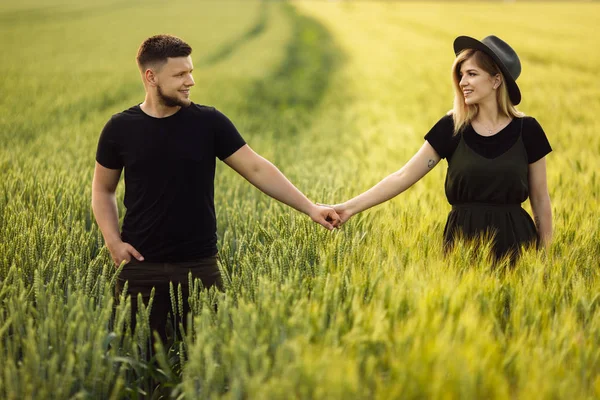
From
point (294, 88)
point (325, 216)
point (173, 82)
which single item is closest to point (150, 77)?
point (173, 82)

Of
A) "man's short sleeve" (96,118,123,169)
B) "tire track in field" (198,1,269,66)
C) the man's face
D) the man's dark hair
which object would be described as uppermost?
"tire track in field" (198,1,269,66)

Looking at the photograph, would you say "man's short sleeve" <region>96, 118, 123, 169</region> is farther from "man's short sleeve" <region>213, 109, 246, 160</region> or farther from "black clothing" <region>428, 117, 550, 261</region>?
"black clothing" <region>428, 117, 550, 261</region>

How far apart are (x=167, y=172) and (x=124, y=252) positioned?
419mm

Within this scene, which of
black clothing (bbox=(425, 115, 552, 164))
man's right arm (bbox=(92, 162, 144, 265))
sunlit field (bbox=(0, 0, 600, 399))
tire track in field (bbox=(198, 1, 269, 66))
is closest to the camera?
sunlit field (bbox=(0, 0, 600, 399))

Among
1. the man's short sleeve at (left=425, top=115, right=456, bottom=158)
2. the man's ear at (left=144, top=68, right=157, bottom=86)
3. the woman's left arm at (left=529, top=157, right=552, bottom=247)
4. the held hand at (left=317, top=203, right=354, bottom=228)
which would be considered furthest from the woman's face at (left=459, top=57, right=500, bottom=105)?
the man's ear at (left=144, top=68, right=157, bottom=86)

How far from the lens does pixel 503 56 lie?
2.98m

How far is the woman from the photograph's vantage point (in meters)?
2.94

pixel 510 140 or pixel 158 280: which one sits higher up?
pixel 510 140

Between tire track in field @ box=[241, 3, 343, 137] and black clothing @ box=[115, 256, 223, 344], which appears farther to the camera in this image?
tire track in field @ box=[241, 3, 343, 137]

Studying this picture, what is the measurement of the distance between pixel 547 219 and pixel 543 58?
1561 centimetres

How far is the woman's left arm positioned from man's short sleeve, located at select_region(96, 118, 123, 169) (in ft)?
6.29

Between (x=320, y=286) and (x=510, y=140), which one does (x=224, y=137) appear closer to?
(x=320, y=286)

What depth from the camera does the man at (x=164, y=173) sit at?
2.77m

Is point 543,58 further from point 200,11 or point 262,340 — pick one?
point 200,11
